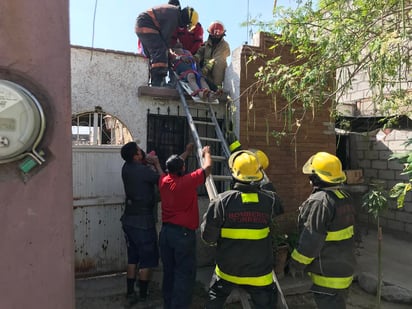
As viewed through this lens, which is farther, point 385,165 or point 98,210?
point 385,165

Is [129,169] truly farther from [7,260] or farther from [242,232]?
[7,260]

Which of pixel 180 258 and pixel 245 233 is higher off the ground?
pixel 245 233

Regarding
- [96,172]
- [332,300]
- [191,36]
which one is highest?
[191,36]

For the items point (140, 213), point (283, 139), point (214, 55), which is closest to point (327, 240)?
point (140, 213)

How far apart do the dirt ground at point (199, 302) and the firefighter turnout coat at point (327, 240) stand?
3.47ft

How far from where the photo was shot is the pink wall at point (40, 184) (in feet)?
5.05

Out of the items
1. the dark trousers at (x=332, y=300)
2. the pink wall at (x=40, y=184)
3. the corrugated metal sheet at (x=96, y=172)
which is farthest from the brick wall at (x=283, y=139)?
the pink wall at (x=40, y=184)

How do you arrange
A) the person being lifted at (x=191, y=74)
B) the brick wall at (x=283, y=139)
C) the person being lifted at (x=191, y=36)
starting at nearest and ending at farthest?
the person being lifted at (x=191, y=74)
the brick wall at (x=283, y=139)
the person being lifted at (x=191, y=36)

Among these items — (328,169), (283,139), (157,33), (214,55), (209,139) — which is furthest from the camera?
(214,55)

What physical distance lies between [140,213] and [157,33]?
2.44 m

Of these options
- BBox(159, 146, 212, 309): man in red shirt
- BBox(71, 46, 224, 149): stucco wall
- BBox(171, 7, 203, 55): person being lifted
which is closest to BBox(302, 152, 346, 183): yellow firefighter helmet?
BBox(159, 146, 212, 309): man in red shirt

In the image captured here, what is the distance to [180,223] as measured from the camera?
3.38 meters

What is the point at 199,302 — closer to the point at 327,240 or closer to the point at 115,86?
the point at 327,240

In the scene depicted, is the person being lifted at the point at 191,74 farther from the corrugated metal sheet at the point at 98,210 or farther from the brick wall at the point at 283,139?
the corrugated metal sheet at the point at 98,210
